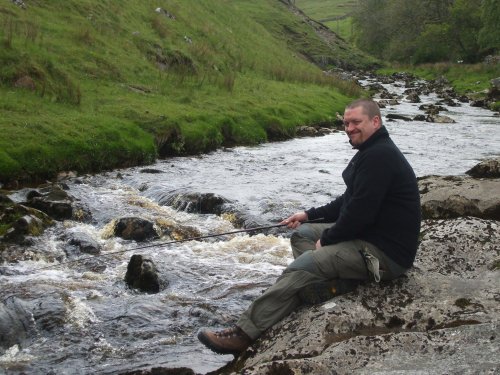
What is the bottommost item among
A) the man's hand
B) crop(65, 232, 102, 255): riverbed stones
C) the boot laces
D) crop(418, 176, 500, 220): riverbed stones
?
crop(65, 232, 102, 255): riverbed stones

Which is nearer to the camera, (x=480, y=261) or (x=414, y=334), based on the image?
(x=414, y=334)

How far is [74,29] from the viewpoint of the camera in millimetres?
31719

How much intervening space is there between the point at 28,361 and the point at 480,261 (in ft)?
22.1

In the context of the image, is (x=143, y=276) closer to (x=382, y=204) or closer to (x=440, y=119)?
(x=382, y=204)

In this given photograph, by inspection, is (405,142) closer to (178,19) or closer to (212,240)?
(212,240)

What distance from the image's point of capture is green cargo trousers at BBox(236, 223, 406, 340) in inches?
296

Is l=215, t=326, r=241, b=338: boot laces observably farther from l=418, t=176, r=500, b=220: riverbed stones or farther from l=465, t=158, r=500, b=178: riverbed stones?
l=465, t=158, r=500, b=178: riverbed stones

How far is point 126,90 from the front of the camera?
92.0 ft

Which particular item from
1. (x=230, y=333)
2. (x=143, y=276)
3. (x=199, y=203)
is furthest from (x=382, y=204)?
(x=199, y=203)

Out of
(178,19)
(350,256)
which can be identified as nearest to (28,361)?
(350,256)

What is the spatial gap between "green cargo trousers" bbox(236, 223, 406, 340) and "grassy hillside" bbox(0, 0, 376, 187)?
1254cm

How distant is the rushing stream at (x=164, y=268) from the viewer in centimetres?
847

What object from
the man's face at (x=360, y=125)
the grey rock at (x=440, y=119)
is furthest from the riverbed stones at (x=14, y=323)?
the grey rock at (x=440, y=119)

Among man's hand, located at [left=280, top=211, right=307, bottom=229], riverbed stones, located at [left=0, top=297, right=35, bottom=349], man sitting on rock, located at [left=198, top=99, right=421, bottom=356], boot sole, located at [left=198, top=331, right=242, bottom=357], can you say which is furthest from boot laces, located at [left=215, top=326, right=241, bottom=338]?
riverbed stones, located at [left=0, top=297, right=35, bottom=349]
